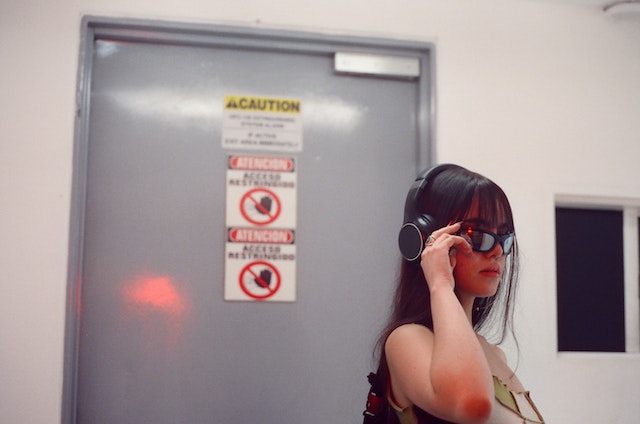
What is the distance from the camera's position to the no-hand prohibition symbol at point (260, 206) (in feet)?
9.58

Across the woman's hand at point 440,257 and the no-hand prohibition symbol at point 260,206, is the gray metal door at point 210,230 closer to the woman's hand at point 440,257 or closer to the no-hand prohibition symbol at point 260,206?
the no-hand prohibition symbol at point 260,206

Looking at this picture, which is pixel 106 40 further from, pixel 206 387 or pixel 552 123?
pixel 552 123

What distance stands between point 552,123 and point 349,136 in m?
0.92

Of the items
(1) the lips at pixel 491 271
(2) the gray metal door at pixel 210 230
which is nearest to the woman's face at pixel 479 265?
(1) the lips at pixel 491 271

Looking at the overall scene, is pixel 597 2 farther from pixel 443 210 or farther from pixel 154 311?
pixel 154 311

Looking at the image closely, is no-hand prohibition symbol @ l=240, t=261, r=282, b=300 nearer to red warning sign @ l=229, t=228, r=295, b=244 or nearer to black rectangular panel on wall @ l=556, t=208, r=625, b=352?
red warning sign @ l=229, t=228, r=295, b=244

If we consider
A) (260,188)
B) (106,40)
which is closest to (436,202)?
(260,188)

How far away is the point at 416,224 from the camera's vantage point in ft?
5.55

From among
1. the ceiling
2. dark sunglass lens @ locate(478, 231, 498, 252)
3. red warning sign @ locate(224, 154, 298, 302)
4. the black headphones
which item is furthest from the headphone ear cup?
the ceiling

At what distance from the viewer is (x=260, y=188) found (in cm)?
294

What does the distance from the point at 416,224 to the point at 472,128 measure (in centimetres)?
150

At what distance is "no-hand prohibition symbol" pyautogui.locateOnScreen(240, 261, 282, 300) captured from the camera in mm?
2889

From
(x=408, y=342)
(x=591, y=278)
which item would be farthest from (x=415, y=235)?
(x=591, y=278)

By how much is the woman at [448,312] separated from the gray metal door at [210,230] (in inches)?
46.3
